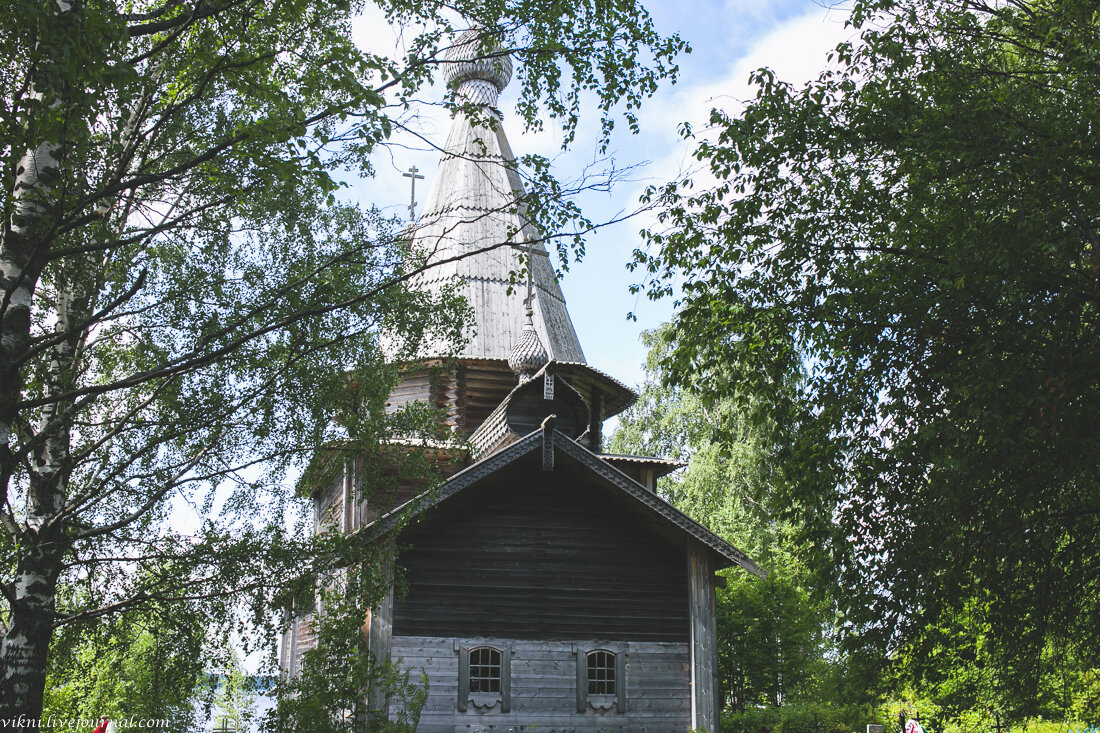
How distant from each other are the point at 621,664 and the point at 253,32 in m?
12.6

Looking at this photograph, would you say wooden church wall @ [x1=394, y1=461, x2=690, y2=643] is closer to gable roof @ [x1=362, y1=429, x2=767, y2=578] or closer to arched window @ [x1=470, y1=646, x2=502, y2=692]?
arched window @ [x1=470, y1=646, x2=502, y2=692]

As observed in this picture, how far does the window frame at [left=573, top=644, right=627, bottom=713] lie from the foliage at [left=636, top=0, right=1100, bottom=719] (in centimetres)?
614

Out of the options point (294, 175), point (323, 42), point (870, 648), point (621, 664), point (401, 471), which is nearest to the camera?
point (294, 175)

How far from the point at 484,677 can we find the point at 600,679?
211 centimetres

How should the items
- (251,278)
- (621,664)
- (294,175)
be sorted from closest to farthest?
(294,175), (251,278), (621,664)

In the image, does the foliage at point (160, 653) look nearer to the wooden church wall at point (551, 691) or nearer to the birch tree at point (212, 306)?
the birch tree at point (212, 306)

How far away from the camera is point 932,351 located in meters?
11.1

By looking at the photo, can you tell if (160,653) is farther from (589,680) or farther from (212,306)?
(589,680)

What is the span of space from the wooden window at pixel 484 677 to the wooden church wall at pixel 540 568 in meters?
0.37

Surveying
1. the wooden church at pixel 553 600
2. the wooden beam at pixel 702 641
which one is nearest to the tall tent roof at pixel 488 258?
the wooden church at pixel 553 600

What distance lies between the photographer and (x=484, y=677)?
1689cm

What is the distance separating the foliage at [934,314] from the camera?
9.90 m

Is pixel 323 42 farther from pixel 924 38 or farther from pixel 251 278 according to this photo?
pixel 924 38

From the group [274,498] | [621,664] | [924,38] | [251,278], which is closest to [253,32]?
[251,278]
